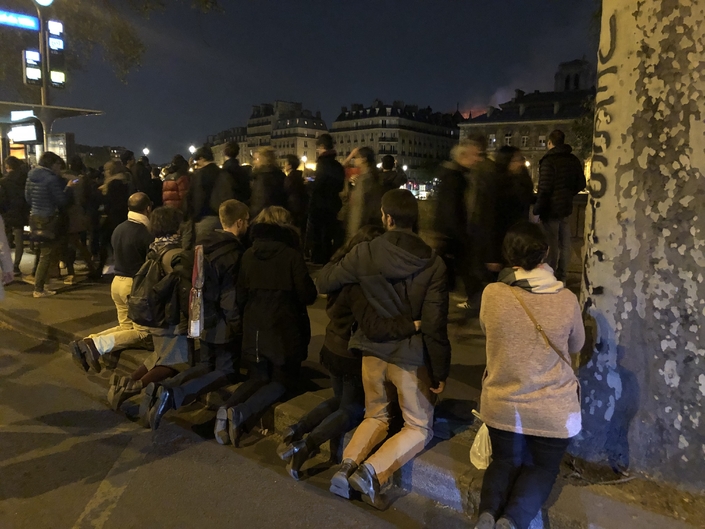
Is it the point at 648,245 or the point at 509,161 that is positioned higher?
the point at 509,161

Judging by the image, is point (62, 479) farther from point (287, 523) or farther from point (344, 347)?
point (344, 347)

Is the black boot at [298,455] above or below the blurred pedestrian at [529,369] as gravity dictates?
below

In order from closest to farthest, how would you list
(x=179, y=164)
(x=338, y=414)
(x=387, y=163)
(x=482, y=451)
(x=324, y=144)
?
(x=482, y=451) → (x=338, y=414) → (x=324, y=144) → (x=387, y=163) → (x=179, y=164)

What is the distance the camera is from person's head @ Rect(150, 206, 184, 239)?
514cm

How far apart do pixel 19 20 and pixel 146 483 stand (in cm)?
1192

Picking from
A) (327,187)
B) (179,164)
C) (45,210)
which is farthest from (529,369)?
(45,210)

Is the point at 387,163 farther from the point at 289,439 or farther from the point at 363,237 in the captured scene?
the point at 289,439

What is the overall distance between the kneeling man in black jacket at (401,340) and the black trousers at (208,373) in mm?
1640

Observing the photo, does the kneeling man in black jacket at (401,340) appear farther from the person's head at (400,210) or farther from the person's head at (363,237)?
the person's head at (363,237)

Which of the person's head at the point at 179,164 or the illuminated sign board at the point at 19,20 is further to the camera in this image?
the illuminated sign board at the point at 19,20

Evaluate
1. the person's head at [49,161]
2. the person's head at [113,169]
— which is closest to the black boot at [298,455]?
the person's head at [49,161]

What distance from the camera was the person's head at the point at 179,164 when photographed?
9016 mm

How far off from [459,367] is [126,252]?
350 cm

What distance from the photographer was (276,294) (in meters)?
4.66
